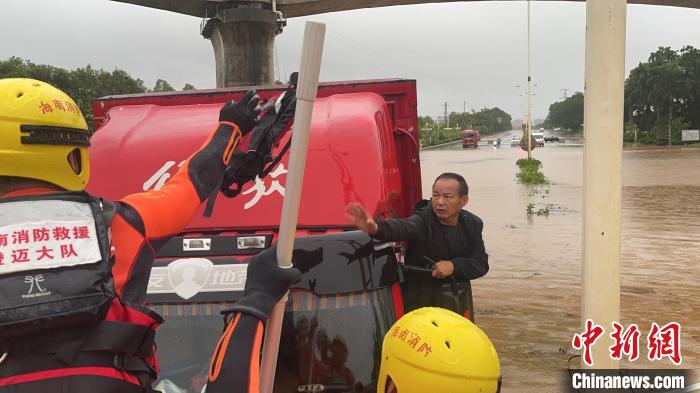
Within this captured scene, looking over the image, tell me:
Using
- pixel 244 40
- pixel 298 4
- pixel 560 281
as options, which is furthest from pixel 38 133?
pixel 298 4

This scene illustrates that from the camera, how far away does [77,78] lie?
4444 cm

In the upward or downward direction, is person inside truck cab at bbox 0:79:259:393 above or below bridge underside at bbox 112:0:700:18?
below

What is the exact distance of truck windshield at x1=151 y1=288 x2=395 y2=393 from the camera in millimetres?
2709

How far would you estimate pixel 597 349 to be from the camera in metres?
3.96

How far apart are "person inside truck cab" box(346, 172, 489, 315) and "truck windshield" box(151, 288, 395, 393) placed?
1.94ft

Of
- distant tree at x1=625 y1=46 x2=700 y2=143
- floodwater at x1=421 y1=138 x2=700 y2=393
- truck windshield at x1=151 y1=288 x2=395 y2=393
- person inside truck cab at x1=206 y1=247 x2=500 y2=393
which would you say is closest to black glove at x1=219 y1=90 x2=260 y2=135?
person inside truck cab at x1=206 y1=247 x2=500 y2=393

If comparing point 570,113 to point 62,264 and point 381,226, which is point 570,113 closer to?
point 381,226

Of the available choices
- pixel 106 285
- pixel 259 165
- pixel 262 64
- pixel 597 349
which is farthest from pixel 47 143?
pixel 262 64

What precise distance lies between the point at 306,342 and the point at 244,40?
54.4ft

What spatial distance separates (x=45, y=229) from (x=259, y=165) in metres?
0.81

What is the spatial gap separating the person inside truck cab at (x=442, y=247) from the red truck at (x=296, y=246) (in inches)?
10.5

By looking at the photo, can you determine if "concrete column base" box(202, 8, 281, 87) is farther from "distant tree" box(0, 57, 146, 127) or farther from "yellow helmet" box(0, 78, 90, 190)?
"distant tree" box(0, 57, 146, 127)

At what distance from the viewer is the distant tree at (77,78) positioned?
1622 inches

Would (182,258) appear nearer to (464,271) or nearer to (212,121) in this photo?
(212,121)
